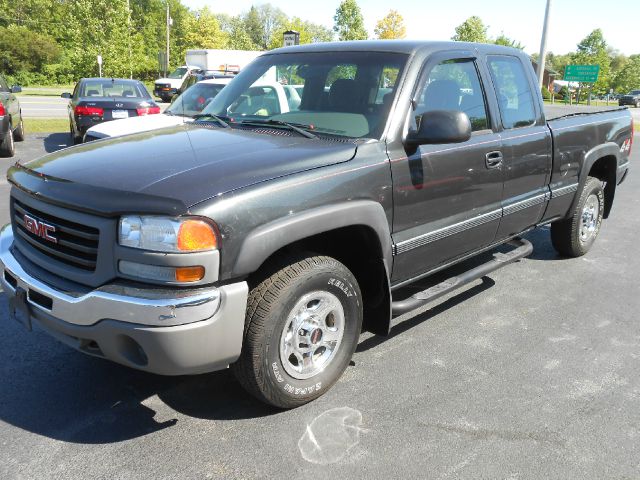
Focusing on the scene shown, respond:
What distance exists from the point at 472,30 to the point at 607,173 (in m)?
51.2

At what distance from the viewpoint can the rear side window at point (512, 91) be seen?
4.24 m

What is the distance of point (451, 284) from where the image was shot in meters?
3.81

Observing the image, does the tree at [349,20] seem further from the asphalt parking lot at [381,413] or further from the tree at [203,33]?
the asphalt parking lot at [381,413]

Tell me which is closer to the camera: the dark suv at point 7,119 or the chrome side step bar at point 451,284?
the chrome side step bar at point 451,284

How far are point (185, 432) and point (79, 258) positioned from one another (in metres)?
1.00

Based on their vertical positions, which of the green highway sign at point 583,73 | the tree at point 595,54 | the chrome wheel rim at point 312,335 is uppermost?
the tree at point 595,54

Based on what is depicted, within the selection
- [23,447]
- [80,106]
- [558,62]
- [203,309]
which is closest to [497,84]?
[203,309]

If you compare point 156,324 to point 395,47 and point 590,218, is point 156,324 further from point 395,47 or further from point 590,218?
point 590,218

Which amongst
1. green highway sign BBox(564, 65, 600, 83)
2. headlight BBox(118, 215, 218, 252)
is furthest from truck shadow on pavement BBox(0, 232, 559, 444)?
green highway sign BBox(564, 65, 600, 83)

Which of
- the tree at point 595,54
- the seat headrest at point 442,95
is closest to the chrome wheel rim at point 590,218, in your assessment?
the seat headrest at point 442,95

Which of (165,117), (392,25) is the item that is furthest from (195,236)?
(392,25)

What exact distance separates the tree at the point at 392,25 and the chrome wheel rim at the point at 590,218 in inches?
1986

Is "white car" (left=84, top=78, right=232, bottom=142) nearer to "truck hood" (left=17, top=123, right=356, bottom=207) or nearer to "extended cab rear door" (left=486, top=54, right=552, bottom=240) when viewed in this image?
"truck hood" (left=17, top=123, right=356, bottom=207)

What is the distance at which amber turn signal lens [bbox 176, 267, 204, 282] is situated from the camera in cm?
243
